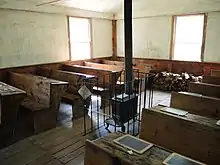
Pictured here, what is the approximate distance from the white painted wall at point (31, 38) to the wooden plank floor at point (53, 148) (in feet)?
7.08

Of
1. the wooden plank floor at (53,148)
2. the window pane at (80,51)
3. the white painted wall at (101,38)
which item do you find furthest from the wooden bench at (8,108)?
the white painted wall at (101,38)

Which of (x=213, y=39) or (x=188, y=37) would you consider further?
(x=188, y=37)

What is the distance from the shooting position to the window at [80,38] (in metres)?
5.79

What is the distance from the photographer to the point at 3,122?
2.79 metres

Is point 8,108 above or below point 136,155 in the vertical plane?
below

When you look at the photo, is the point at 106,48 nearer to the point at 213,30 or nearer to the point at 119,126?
the point at 213,30

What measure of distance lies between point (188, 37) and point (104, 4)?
2.60 metres

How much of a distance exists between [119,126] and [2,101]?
5.45 feet

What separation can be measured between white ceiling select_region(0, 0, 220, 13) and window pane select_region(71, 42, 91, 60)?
1.04 meters

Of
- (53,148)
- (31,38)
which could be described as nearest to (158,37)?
(31,38)

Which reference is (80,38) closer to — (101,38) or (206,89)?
(101,38)

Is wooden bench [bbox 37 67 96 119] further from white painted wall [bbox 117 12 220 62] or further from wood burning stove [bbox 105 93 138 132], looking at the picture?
white painted wall [bbox 117 12 220 62]

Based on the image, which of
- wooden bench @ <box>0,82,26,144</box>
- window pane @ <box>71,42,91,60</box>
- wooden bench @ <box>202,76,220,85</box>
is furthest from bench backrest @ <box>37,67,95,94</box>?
wooden bench @ <box>202,76,220,85</box>

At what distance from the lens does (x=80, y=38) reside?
19.8ft
